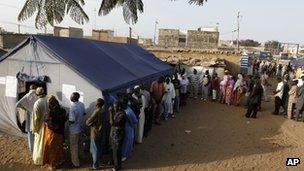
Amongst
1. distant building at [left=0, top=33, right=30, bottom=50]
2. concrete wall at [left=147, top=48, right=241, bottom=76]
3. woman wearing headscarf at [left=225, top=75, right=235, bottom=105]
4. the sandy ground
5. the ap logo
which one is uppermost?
distant building at [left=0, top=33, right=30, bottom=50]

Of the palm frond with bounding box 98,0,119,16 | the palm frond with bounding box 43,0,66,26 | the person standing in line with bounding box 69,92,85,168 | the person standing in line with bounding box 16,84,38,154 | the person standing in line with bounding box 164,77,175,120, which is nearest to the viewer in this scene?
the palm frond with bounding box 43,0,66,26

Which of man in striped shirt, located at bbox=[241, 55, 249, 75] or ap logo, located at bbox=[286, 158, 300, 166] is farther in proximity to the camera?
man in striped shirt, located at bbox=[241, 55, 249, 75]

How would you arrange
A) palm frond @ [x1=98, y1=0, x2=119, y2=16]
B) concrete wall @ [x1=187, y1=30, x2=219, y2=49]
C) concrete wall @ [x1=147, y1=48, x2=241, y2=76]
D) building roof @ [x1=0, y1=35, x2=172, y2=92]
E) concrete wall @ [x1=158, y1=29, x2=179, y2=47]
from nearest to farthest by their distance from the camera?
palm frond @ [x1=98, y1=0, x2=119, y2=16]
building roof @ [x1=0, y1=35, x2=172, y2=92]
concrete wall @ [x1=147, y1=48, x2=241, y2=76]
concrete wall @ [x1=187, y1=30, x2=219, y2=49]
concrete wall @ [x1=158, y1=29, x2=179, y2=47]

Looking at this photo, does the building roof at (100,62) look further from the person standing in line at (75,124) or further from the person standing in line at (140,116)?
the person standing in line at (75,124)

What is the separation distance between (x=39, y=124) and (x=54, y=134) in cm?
47

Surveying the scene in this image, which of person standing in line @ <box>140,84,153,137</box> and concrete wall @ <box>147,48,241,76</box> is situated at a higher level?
concrete wall @ <box>147,48,241,76</box>

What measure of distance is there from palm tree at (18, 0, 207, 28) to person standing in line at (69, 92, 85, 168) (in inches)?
160

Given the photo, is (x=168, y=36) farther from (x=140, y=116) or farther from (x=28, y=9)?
(x=28, y=9)

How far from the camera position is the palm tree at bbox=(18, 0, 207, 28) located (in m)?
3.64

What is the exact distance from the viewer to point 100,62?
1091cm

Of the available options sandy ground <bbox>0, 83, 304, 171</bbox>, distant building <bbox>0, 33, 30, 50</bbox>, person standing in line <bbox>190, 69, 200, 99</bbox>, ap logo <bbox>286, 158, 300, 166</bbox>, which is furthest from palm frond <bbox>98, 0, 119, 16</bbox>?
distant building <bbox>0, 33, 30, 50</bbox>

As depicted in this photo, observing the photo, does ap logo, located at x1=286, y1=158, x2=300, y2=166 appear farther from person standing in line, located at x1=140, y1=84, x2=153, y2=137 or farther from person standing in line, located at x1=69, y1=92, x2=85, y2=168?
person standing in line, located at x1=69, y1=92, x2=85, y2=168

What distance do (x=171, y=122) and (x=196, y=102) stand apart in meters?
4.71

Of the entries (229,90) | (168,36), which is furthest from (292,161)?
(168,36)
